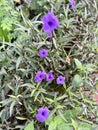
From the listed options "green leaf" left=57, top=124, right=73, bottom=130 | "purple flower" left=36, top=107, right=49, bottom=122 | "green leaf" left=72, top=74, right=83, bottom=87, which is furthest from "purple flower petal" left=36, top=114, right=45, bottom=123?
"green leaf" left=72, top=74, right=83, bottom=87

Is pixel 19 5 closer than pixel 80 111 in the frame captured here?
No

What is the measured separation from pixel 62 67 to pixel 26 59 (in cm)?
19

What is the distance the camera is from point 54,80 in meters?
1.99

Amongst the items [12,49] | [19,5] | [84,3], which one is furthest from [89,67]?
[19,5]

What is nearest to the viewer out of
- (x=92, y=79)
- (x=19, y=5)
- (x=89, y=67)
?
(x=89, y=67)

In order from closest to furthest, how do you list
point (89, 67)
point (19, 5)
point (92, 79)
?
point (89, 67) → point (92, 79) → point (19, 5)

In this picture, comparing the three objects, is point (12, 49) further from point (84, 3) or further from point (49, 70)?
point (84, 3)

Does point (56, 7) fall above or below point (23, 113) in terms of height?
above

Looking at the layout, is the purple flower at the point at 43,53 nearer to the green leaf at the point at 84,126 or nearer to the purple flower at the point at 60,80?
the purple flower at the point at 60,80

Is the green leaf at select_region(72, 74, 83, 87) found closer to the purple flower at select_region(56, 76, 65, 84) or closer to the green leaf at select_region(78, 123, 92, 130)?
the purple flower at select_region(56, 76, 65, 84)

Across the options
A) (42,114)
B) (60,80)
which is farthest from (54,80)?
(42,114)

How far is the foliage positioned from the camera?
192 cm

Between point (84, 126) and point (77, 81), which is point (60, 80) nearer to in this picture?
point (77, 81)

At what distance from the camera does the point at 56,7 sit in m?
2.27
